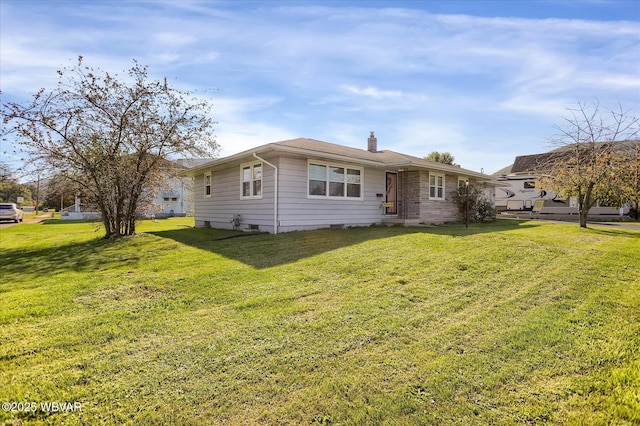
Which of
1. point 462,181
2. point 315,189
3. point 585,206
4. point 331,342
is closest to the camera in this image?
point 331,342

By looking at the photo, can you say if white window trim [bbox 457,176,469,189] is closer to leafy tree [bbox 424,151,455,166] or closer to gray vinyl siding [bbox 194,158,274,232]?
gray vinyl siding [bbox 194,158,274,232]

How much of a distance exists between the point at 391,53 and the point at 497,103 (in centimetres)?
467

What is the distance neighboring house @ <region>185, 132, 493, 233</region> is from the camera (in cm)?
1065

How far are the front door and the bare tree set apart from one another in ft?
20.0

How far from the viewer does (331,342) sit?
3.16 meters

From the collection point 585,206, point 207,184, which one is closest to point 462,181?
point 585,206

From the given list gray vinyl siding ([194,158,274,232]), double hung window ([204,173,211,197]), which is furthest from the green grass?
double hung window ([204,173,211,197])

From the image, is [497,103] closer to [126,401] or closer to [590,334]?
[590,334]

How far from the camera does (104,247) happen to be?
922cm

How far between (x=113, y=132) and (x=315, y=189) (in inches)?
255

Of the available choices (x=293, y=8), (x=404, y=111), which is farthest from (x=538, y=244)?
(x=293, y=8)

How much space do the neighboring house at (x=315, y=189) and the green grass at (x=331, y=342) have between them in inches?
188

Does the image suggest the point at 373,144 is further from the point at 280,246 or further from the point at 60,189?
the point at 60,189

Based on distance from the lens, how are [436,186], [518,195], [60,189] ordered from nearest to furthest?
[60,189] < [436,186] < [518,195]
